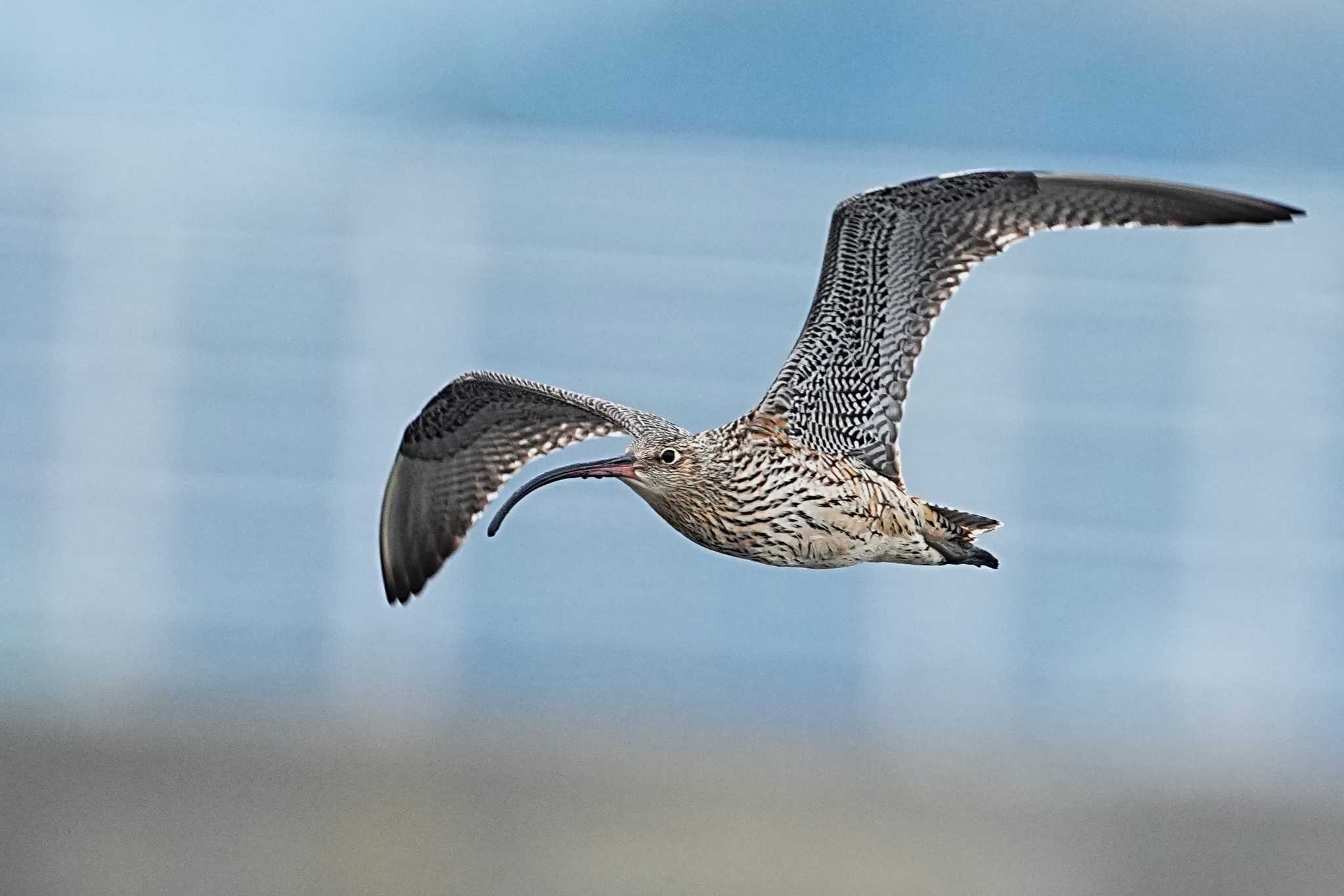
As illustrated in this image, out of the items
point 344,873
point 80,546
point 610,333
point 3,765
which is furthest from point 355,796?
point 610,333

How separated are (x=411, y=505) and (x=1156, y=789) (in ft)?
14.6

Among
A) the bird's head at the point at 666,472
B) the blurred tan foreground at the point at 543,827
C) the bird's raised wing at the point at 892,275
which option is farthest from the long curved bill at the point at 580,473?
the blurred tan foreground at the point at 543,827

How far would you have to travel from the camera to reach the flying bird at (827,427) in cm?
454

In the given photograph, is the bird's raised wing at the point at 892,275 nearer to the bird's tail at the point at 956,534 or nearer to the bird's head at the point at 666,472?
the bird's tail at the point at 956,534

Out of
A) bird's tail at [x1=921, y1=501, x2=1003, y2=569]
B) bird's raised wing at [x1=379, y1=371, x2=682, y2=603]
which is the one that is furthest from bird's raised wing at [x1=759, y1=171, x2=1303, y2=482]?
bird's raised wing at [x1=379, y1=371, x2=682, y2=603]

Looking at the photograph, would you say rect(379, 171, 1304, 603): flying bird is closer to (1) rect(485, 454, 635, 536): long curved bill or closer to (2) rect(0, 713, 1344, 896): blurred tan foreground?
(1) rect(485, 454, 635, 536): long curved bill

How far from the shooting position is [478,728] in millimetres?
9203

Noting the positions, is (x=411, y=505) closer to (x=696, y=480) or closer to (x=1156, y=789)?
(x=696, y=480)

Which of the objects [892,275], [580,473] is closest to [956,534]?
[892,275]

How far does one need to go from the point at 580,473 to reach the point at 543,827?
455 cm

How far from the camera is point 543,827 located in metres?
8.72

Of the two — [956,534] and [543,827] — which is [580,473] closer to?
[956,534]

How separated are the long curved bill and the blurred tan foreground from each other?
4213 millimetres

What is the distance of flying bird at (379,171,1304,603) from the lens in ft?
14.9
